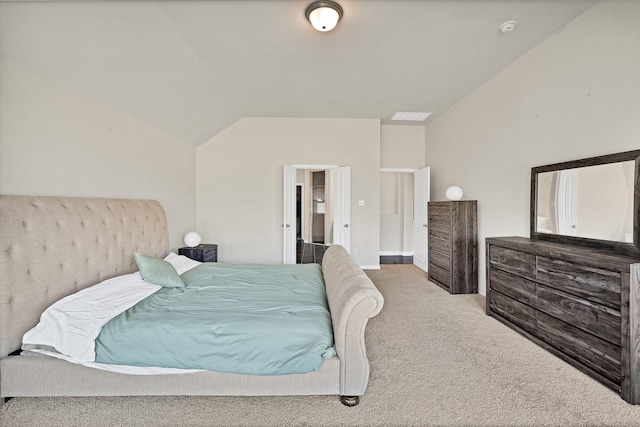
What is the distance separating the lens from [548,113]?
2.84 metres

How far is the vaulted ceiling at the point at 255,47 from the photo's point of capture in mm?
2066

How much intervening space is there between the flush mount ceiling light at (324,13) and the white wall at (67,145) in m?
2.12

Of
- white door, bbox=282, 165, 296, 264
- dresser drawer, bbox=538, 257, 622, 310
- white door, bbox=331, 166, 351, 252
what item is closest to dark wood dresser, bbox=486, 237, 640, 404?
dresser drawer, bbox=538, 257, 622, 310

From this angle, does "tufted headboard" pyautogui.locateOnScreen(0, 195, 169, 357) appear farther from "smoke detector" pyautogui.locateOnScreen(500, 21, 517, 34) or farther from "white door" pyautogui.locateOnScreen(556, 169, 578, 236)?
"white door" pyautogui.locateOnScreen(556, 169, 578, 236)

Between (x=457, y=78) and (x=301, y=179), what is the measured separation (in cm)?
565

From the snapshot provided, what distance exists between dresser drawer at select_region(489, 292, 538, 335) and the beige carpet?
7.8 inches

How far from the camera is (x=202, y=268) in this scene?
2.98 meters

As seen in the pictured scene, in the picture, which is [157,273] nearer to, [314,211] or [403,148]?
[403,148]

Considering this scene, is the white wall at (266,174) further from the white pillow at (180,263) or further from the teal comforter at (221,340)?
the teal comforter at (221,340)

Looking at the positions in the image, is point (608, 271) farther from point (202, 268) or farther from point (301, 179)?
point (301, 179)

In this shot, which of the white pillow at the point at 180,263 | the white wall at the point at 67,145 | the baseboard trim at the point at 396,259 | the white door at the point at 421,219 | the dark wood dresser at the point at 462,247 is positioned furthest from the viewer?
Result: the baseboard trim at the point at 396,259

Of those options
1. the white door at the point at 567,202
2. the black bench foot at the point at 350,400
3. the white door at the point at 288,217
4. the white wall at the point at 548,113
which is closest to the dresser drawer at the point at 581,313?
the white door at the point at 567,202

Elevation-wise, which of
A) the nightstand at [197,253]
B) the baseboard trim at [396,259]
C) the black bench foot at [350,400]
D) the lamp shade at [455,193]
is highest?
the lamp shade at [455,193]

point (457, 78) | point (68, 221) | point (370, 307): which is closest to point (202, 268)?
point (68, 221)
